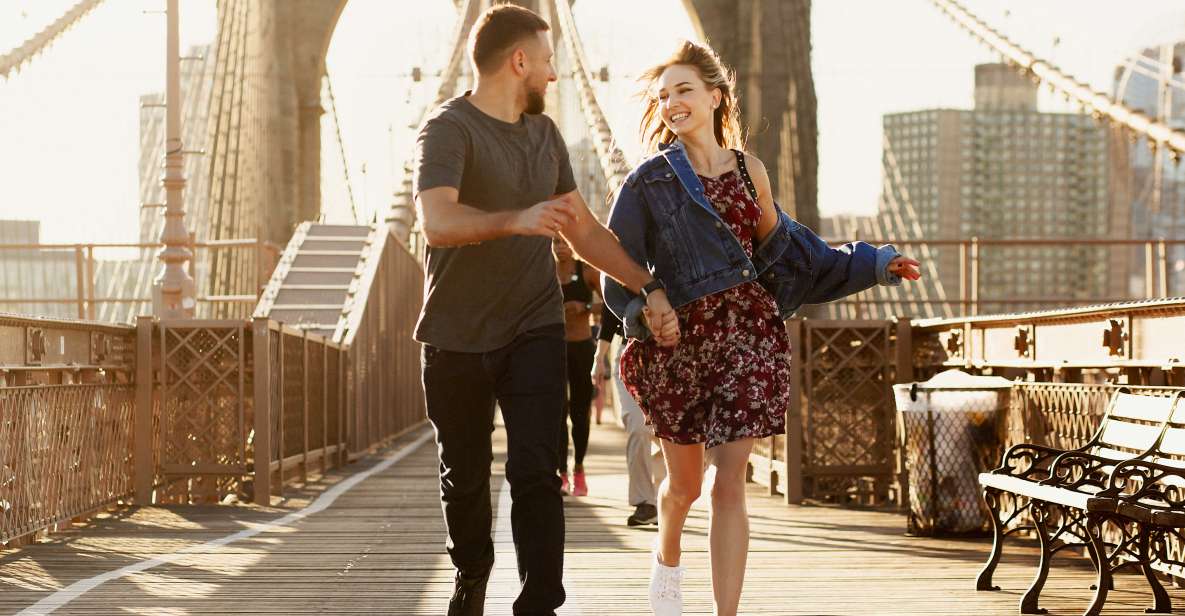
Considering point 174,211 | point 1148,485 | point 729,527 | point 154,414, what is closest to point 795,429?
point 154,414

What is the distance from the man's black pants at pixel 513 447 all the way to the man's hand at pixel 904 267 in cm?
102

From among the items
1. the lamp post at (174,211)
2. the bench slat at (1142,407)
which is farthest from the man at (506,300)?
the lamp post at (174,211)

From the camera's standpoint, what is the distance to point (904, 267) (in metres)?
5.28

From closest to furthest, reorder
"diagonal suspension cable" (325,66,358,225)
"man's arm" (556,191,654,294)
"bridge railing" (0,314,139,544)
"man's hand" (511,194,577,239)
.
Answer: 1. "man's hand" (511,194,577,239)
2. "man's arm" (556,191,654,294)
3. "bridge railing" (0,314,139,544)
4. "diagonal suspension cable" (325,66,358,225)

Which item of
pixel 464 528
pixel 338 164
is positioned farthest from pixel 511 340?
pixel 338 164

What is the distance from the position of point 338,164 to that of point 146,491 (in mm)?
28860

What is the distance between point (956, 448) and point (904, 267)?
3557 millimetres

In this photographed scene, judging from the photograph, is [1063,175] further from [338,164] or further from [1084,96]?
[1084,96]

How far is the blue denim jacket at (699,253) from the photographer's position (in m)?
5.08

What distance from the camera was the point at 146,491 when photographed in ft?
34.3

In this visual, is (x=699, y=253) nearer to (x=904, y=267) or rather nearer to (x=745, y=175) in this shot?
(x=745, y=175)

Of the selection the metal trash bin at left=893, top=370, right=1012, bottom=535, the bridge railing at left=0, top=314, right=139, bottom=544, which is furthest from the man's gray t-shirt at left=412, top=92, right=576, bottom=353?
the metal trash bin at left=893, top=370, right=1012, bottom=535

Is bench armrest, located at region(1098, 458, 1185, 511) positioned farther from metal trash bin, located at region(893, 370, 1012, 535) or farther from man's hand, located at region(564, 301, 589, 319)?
man's hand, located at region(564, 301, 589, 319)

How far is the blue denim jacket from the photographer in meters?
5.08
